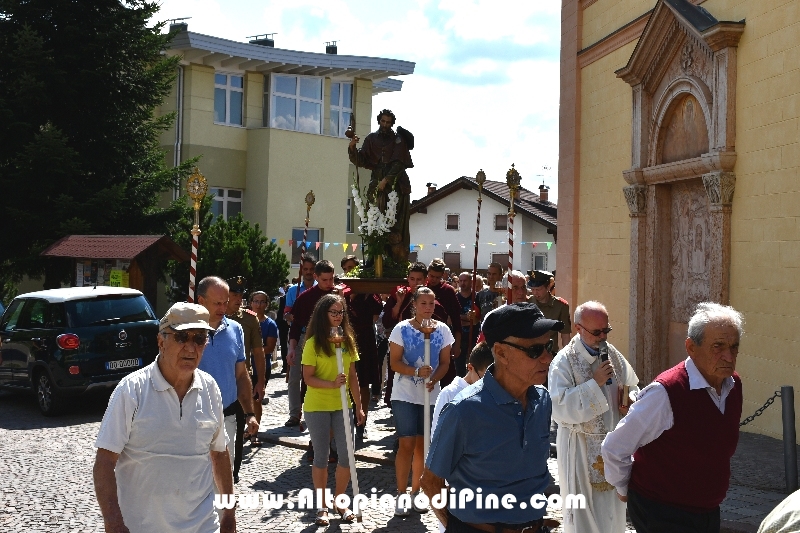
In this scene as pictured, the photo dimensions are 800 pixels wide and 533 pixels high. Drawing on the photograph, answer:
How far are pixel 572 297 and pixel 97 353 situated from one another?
26.1 feet

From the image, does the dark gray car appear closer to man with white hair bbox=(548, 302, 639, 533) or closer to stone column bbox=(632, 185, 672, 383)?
stone column bbox=(632, 185, 672, 383)

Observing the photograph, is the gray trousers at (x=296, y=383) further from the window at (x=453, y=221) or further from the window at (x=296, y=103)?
the window at (x=453, y=221)

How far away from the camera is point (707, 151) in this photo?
1277cm

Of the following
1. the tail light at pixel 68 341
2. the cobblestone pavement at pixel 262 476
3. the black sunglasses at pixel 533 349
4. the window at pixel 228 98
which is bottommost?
the cobblestone pavement at pixel 262 476

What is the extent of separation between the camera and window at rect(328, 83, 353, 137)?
3375 centimetres

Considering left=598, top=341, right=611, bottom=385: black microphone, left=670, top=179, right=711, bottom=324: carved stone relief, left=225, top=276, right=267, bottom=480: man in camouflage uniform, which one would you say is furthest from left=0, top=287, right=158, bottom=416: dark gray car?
left=598, top=341, right=611, bottom=385: black microphone

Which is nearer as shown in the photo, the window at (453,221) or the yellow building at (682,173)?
the yellow building at (682,173)

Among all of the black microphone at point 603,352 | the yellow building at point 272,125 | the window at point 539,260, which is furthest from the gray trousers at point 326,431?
the window at point 539,260

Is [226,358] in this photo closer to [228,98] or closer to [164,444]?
[164,444]

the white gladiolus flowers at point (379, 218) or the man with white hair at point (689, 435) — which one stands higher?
the white gladiolus flowers at point (379, 218)

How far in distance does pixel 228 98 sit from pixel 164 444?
28355 millimetres

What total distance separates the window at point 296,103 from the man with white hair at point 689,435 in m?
28.3

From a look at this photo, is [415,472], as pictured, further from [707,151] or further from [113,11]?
[113,11]

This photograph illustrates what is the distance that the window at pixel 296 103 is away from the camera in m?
32.2
